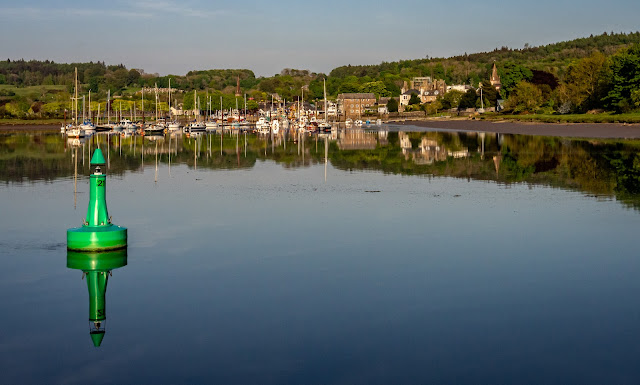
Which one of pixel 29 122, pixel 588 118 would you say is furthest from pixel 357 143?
pixel 29 122

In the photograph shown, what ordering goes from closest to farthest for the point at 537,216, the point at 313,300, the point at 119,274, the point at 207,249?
the point at 313,300, the point at 119,274, the point at 207,249, the point at 537,216

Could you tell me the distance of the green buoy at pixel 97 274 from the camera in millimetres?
12805

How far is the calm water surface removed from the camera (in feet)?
35.8

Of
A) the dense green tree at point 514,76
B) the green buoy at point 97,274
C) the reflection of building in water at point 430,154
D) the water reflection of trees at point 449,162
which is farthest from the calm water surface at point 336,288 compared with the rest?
the dense green tree at point 514,76

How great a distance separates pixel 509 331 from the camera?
12.3 m

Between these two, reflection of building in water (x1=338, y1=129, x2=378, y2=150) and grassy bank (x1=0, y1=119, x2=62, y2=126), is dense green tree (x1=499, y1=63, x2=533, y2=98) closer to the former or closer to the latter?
reflection of building in water (x1=338, y1=129, x2=378, y2=150)

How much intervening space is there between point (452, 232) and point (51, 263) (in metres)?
10.8

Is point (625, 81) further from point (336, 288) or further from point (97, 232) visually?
point (336, 288)

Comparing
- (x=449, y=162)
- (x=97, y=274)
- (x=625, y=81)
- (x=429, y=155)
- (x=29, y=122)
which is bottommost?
(x=97, y=274)

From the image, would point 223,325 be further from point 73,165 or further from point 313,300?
point 73,165

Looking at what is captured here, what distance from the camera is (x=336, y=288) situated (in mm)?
15344

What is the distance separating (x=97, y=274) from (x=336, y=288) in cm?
525

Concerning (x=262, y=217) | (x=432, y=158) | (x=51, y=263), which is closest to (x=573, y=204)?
(x=262, y=217)

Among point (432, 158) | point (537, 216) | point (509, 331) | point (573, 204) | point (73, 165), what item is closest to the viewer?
point (509, 331)
